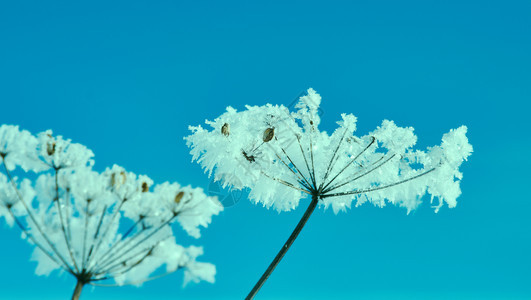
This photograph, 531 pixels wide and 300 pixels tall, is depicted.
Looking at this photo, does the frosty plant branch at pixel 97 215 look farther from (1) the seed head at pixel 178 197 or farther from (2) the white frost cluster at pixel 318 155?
(2) the white frost cluster at pixel 318 155

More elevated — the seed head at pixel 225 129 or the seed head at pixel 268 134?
the seed head at pixel 268 134

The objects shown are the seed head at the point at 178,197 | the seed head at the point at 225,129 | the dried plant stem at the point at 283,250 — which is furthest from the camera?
the seed head at the point at 225,129

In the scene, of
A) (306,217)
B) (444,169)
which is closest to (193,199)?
(306,217)

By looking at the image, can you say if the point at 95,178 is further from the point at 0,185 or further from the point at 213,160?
the point at 213,160

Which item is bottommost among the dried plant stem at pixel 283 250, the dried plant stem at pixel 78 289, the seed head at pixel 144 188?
the dried plant stem at pixel 78 289

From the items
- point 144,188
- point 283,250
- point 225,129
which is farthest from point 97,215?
point 225,129

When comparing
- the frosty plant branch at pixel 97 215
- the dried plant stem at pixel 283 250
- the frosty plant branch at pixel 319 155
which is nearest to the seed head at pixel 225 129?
the frosty plant branch at pixel 319 155

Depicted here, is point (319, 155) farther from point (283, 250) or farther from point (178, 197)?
point (178, 197)
